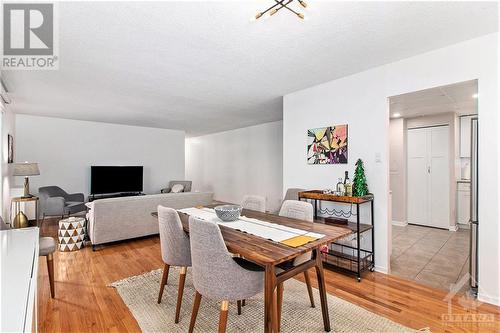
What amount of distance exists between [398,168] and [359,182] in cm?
280

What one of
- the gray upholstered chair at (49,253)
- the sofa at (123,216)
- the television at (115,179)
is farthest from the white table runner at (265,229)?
the television at (115,179)

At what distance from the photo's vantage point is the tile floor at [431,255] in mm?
2718

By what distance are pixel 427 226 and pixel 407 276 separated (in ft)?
8.87

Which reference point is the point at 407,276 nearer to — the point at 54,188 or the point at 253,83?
the point at 253,83

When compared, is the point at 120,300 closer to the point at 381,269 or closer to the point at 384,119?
the point at 381,269

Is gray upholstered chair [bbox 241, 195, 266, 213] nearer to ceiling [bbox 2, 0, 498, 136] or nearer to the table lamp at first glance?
ceiling [bbox 2, 0, 498, 136]

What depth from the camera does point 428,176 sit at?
483 cm

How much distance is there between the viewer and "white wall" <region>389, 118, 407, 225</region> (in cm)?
497

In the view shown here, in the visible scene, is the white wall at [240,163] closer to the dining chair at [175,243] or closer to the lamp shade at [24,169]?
the dining chair at [175,243]

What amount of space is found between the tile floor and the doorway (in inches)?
0.6

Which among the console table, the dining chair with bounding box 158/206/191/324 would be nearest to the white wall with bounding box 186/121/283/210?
the console table

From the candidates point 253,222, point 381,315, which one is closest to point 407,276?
point 381,315

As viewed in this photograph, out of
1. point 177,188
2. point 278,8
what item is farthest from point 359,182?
point 177,188

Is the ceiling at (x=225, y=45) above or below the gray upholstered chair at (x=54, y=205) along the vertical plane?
above
